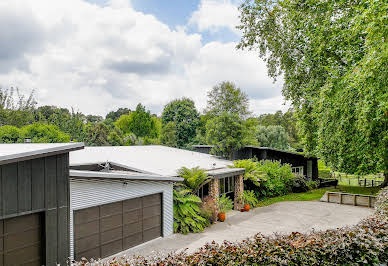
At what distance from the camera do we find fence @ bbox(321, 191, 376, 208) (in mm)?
15930

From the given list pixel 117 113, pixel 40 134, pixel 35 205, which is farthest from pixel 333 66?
pixel 117 113

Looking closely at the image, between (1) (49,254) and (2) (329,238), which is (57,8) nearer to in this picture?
(1) (49,254)

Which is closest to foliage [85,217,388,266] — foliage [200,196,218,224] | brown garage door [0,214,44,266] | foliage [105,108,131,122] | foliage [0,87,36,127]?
brown garage door [0,214,44,266]

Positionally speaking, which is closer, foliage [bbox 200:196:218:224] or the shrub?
foliage [bbox 200:196:218:224]

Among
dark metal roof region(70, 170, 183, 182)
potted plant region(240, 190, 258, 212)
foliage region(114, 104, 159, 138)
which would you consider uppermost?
foliage region(114, 104, 159, 138)

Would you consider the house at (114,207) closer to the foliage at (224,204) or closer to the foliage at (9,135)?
the foliage at (224,204)

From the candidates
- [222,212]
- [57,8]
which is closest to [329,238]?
[222,212]

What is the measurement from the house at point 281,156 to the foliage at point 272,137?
16153 mm

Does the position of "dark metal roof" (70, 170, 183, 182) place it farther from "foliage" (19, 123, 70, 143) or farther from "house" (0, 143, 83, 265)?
"foliage" (19, 123, 70, 143)

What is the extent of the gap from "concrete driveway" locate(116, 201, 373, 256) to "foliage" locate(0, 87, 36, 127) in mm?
34832

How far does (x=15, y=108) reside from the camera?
39.4 meters

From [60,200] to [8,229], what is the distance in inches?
48.5

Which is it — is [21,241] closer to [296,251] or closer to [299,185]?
[296,251]

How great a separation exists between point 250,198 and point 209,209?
4.54 meters
